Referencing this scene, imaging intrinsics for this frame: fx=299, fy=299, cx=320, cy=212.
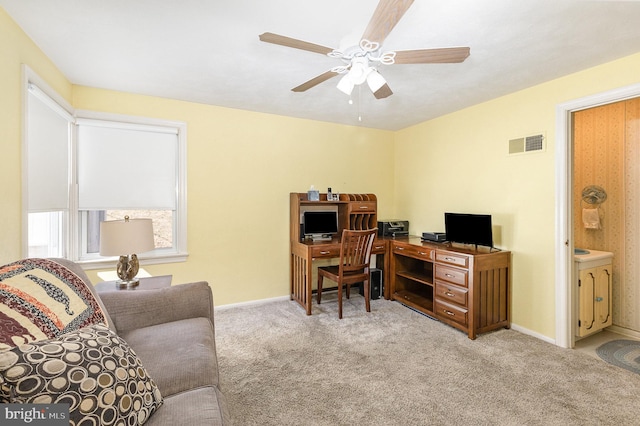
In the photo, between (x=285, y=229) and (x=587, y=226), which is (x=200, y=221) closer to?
(x=285, y=229)

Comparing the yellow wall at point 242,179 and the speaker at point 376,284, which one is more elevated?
the yellow wall at point 242,179

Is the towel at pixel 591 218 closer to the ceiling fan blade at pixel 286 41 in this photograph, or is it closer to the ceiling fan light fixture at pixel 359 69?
the ceiling fan light fixture at pixel 359 69

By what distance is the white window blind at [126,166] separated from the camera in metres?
2.93

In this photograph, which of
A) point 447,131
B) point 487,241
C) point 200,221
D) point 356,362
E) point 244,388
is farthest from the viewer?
point 447,131

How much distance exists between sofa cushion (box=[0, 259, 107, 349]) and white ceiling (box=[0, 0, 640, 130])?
4.87 feet

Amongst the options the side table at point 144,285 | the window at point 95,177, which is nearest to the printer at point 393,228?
the window at point 95,177

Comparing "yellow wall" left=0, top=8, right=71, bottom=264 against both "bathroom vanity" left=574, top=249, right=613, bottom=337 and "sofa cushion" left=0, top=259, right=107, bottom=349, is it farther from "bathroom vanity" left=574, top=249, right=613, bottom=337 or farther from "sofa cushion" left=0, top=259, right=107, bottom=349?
"bathroom vanity" left=574, top=249, right=613, bottom=337

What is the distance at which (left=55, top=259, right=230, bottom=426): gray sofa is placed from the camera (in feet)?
3.71

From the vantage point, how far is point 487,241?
3.04 m

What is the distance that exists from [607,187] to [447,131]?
1706 millimetres

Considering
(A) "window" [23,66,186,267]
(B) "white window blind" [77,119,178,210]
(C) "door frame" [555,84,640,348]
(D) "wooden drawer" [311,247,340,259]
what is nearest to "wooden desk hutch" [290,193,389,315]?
(D) "wooden drawer" [311,247,340,259]

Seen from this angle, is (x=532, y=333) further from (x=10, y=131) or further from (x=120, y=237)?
(x=10, y=131)

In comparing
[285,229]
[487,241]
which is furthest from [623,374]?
[285,229]

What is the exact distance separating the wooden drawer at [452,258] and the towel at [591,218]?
155cm
